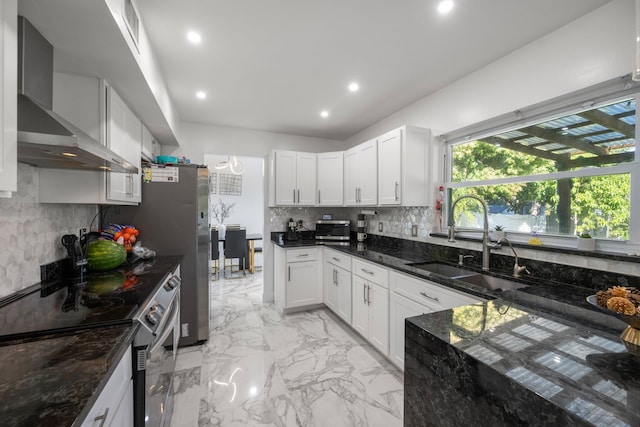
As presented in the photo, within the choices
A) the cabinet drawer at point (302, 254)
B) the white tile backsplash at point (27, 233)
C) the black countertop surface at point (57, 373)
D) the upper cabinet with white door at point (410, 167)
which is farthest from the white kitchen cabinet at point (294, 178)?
the black countertop surface at point (57, 373)

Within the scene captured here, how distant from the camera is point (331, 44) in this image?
1.83 meters

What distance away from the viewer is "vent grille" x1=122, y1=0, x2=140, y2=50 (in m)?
1.28

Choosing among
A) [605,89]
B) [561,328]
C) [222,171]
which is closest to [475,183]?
[605,89]

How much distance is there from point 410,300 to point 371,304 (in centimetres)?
52

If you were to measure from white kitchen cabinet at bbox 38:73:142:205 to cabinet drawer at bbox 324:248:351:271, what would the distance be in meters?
2.09

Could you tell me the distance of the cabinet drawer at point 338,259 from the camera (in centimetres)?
281

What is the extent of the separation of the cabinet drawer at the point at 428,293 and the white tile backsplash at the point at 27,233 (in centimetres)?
231

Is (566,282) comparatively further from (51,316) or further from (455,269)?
(51,316)

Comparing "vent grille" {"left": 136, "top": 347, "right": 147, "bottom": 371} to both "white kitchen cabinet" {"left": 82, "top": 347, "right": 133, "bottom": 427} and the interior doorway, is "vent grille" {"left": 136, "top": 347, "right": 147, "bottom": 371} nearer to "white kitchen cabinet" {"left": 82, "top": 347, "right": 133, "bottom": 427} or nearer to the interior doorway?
"white kitchen cabinet" {"left": 82, "top": 347, "right": 133, "bottom": 427}

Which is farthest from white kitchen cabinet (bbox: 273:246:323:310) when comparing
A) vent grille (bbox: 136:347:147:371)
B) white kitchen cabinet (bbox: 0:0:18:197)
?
white kitchen cabinet (bbox: 0:0:18:197)

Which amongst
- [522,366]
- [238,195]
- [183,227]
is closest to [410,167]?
[522,366]

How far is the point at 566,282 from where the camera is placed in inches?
61.9

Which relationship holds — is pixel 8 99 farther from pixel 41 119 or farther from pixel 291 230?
pixel 291 230

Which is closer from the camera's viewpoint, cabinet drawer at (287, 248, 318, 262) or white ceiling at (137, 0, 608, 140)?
white ceiling at (137, 0, 608, 140)
